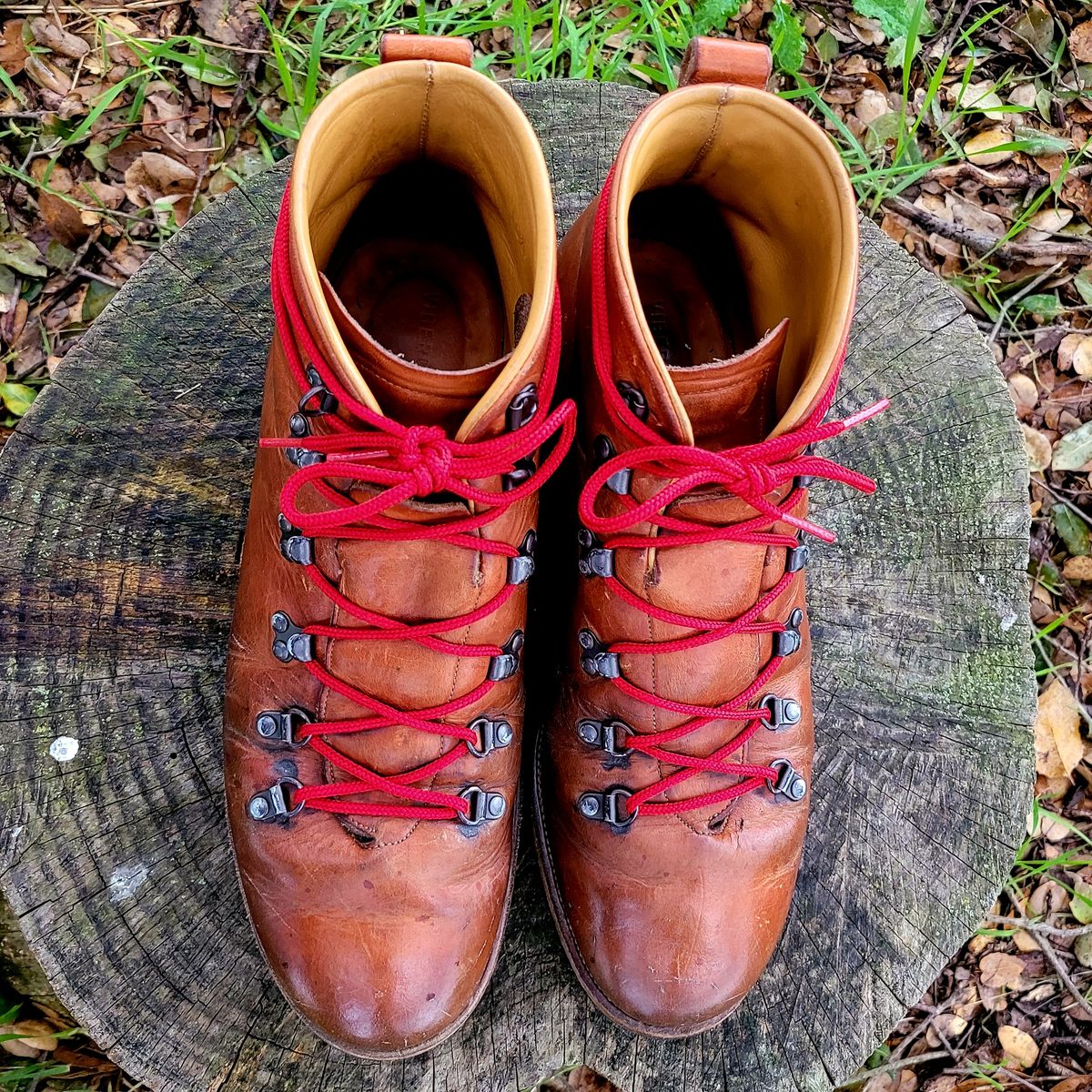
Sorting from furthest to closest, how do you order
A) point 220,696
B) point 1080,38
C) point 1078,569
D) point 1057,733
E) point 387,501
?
point 1080,38
point 1078,569
point 1057,733
point 220,696
point 387,501

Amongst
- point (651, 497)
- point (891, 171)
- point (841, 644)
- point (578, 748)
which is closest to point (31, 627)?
point (578, 748)

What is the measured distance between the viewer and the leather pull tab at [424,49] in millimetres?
1467

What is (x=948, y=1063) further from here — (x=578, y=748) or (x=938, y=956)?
(x=578, y=748)

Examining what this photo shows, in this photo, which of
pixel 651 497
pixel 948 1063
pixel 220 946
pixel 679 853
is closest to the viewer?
pixel 651 497

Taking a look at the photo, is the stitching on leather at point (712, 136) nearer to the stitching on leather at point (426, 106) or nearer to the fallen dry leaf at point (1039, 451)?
the stitching on leather at point (426, 106)

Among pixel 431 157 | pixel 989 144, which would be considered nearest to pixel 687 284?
pixel 431 157

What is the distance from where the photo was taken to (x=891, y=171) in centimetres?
266

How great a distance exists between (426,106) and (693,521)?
791 mm

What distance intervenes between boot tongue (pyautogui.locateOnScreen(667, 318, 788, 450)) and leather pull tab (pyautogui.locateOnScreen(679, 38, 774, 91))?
1.32 ft

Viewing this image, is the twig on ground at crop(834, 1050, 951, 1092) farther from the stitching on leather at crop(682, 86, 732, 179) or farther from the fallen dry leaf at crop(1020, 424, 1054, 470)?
the stitching on leather at crop(682, 86, 732, 179)

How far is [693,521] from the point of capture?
1512 millimetres

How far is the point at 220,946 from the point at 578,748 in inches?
29.9

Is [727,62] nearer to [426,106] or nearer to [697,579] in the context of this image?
[426,106]

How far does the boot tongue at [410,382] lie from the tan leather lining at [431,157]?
0.06m
